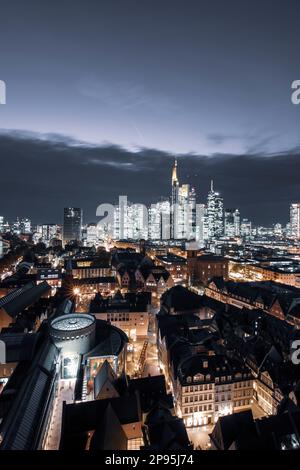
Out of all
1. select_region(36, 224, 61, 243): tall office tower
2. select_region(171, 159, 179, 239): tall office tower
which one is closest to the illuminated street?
select_region(171, 159, 179, 239): tall office tower

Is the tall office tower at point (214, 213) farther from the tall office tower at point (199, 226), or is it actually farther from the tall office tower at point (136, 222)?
A: the tall office tower at point (136, 222)

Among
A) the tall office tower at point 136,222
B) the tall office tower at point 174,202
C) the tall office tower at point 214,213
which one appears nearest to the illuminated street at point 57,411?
the tall office tower at point 174,202

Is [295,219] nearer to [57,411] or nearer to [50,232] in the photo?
[50,232]

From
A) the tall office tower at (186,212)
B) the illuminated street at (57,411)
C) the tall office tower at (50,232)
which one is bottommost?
the illuminated street at (57,411)

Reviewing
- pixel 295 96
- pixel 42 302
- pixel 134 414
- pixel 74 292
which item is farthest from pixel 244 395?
pixel 74 292

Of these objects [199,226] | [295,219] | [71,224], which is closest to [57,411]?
[71,224]
